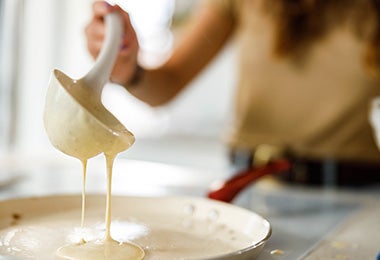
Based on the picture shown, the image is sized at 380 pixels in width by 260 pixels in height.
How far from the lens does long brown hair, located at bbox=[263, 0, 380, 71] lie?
1.00 meters

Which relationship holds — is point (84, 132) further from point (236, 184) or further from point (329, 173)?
point (329, 173)

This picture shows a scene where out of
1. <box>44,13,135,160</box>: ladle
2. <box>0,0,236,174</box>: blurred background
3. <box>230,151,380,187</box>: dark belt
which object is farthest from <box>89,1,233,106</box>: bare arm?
<box>0,0,236,174</box>: blurred background

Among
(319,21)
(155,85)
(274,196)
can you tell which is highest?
(319,21)

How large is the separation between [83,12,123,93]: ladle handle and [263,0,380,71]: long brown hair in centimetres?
42

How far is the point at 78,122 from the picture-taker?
52 cm

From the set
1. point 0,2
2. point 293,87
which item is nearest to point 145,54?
point 0,2

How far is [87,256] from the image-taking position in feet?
1.63

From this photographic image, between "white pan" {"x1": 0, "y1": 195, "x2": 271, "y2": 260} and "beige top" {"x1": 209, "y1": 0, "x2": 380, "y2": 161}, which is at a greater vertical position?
"beige top" {"x1": 209, "y1": 0, "x2": 380, "y2": 161}

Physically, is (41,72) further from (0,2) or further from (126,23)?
(126,23)

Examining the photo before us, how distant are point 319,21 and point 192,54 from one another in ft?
0.95

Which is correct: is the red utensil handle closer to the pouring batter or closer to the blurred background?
the pouring batter

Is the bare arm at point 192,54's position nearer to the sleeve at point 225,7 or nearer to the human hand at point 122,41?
the sleeve at point 225,7

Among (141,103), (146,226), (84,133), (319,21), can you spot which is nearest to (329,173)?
(319,21)

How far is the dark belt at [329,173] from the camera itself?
40.1 inches
